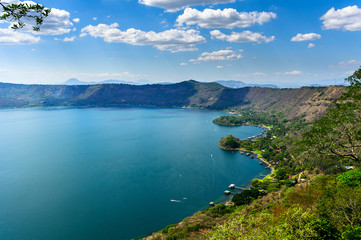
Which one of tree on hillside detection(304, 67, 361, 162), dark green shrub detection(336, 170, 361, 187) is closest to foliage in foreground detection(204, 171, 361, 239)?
tree on hillside detection(304, 67, 361, 162)

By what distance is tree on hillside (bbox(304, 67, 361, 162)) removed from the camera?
687 inches

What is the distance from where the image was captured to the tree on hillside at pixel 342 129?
17.4 meters

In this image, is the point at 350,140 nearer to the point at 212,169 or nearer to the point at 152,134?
the point at 212,169

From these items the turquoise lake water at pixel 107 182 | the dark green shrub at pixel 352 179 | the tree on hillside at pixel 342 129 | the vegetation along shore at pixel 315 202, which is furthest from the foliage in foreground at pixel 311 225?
the turquoise lake water at pixel 107 182

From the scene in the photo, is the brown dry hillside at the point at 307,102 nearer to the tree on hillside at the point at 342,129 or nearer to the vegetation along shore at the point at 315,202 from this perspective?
the vegetation along shore at the point at 315,202

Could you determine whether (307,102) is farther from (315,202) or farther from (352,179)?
(315,202)

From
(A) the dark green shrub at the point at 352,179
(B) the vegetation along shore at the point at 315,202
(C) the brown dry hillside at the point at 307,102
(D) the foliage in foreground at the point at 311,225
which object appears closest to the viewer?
(D) the foliage in foreground at the point at 311,225

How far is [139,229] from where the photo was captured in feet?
126

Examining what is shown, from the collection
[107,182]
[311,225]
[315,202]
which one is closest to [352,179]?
[315,202]

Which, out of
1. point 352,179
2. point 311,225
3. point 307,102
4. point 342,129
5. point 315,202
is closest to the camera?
point 311,225

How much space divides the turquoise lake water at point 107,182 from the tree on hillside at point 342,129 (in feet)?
105

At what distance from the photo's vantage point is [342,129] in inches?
705

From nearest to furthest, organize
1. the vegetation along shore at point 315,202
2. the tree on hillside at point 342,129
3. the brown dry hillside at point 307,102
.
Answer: the vegetation along shore at point 315,202 → the tree on hillside at point 342,129 → the brown dry hillside at point 307,102

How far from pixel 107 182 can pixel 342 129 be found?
53.3 metres
